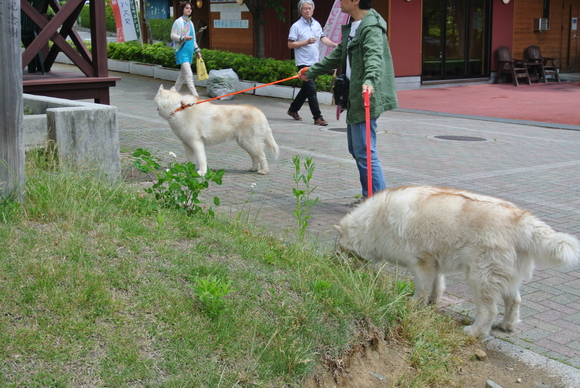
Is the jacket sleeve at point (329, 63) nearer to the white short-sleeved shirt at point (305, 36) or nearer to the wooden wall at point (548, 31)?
the white short-sleeved shirt at point (305, 36)

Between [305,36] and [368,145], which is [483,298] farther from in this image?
[305,36]

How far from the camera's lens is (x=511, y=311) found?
13.0 ft

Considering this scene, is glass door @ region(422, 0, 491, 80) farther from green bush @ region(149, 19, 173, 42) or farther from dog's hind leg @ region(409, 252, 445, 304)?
dog's hind leg @ region(409, 252, 445, 304)

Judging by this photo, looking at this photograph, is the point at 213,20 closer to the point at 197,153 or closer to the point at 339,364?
the point at 197,153

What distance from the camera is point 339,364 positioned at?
3422 mm

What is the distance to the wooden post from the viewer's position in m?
4.60

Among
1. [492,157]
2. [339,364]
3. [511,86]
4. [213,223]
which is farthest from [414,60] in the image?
[339,364]

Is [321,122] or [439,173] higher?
[321,122]

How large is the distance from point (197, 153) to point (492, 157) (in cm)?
464

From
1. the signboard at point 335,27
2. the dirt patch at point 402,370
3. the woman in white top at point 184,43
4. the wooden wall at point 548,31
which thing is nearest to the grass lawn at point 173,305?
the dirt patch at point 402,370

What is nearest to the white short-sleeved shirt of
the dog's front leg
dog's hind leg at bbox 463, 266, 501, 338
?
the dog's front leg

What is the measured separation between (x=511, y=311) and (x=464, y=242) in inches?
22.3

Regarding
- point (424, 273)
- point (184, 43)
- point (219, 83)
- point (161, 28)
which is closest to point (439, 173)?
point (424, 273)

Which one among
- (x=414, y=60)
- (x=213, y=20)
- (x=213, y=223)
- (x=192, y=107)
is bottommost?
(x=213, y=223)
